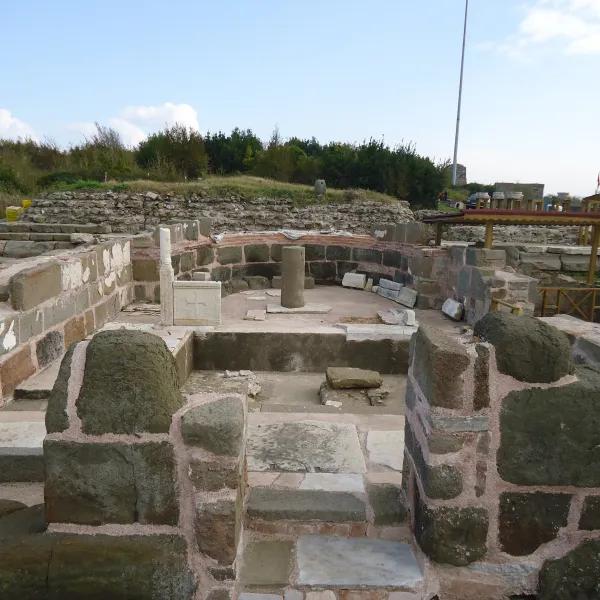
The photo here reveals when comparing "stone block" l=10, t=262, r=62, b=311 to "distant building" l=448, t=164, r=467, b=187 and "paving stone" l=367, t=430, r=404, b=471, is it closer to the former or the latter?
"paving stone" l=367, t=430, r=404, b=471

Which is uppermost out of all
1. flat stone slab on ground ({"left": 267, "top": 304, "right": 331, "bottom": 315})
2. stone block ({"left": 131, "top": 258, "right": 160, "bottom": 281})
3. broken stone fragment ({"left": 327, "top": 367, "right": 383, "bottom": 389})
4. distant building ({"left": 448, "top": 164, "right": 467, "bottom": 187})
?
distant building ({"left": 448, "top": 164, "right": 467, "bottom": 187})

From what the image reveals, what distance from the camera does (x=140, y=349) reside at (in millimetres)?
1855

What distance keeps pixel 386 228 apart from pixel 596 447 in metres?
8.12

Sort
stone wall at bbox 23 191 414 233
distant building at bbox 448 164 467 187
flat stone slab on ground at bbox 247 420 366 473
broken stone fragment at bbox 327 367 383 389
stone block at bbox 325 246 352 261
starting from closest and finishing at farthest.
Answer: flat stone slab on ground at bbox 247 420 366 473
broken stone fragment at bbox 327 367 383 389
stone block at bbox 325 246 352 261
stone wall at bbox 23 191 414 233
distant building at bbox 448 164 467 187

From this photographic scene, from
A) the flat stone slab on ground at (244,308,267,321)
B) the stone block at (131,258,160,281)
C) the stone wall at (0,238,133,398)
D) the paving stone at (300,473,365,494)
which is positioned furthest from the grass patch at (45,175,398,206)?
the paving stone at (300,473,365,494)

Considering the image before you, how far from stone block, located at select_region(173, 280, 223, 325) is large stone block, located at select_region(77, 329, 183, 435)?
449 centimetres

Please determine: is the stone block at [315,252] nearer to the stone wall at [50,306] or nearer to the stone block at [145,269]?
the stone block at [145,269]

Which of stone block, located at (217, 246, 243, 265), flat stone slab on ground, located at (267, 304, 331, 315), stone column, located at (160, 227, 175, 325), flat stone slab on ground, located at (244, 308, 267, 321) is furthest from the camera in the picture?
stone block, located at (217, 246, 243, 265)

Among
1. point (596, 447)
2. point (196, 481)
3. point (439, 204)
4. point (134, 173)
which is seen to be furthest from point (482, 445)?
point (439, 204)

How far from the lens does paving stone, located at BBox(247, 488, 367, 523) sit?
2248 millimetres

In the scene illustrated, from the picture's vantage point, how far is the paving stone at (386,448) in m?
3.04

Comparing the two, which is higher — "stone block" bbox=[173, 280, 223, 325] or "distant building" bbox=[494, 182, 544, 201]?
"distant building" bbox=[494, 182, 544, 201]

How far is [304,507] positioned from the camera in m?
2.27

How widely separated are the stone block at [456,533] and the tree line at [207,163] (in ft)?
70.0
